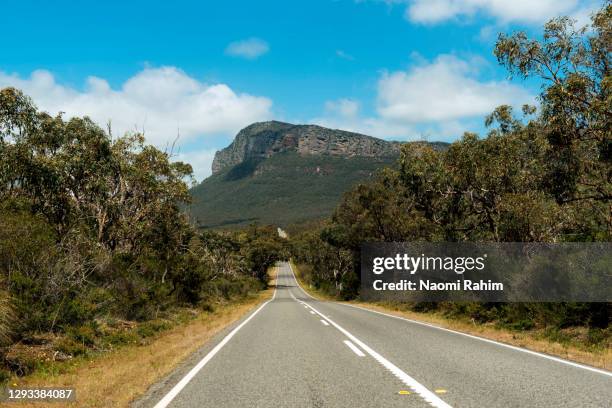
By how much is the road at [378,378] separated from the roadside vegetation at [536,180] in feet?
17.7

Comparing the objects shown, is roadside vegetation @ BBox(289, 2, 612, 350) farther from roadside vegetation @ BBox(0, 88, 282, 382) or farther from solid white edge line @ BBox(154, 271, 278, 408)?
roadside vegetation @ BBox(0, 88, 282, 382)

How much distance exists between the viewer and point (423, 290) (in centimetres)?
3206

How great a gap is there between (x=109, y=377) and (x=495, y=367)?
6.98m

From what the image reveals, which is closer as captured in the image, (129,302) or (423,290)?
(129,302)

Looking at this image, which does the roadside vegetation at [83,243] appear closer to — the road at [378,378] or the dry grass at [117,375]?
the dry grass at [117,375]

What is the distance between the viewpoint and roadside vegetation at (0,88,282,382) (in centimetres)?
1227

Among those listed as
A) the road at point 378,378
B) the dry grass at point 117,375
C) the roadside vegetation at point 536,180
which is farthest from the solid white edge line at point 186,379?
the roadside vegetation at point 536,180

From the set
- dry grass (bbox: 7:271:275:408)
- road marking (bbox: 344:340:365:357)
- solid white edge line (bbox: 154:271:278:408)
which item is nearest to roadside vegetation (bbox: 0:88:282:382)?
dry grass (bbox: 7:271:275:408)

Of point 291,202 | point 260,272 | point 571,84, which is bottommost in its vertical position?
point 260,272

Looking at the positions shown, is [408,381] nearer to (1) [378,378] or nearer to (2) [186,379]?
(1) [378,378]

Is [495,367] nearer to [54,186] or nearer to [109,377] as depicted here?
[109,377]

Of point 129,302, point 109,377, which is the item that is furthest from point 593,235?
point 129,302

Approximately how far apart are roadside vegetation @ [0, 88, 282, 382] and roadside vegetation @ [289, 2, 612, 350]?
13623 millimetres

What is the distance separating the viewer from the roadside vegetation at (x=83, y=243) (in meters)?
12.3
